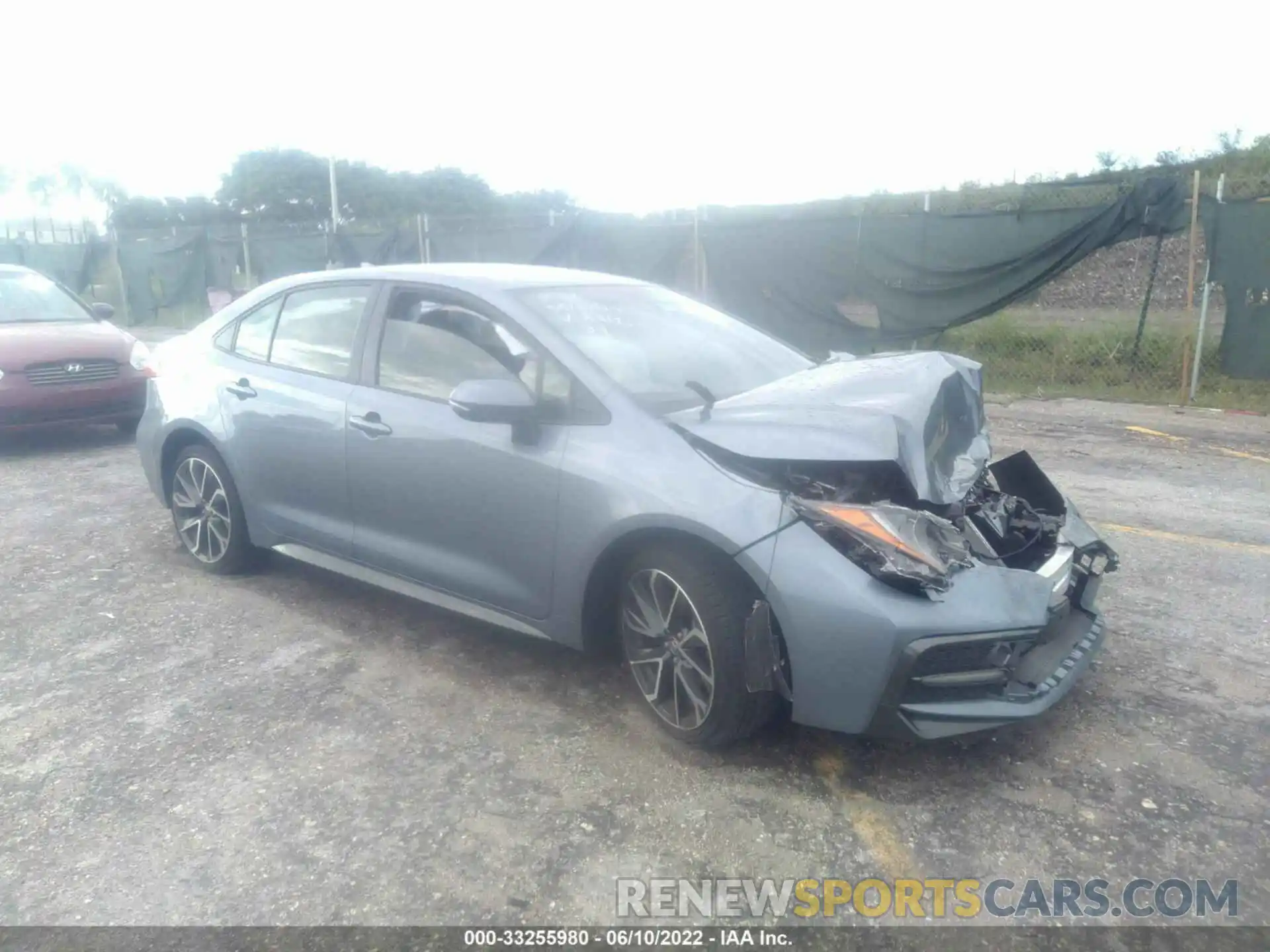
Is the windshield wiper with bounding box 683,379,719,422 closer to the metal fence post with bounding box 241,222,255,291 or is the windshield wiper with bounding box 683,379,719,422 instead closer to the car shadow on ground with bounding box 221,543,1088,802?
the car shadow on ground with bounding box 221,543,1088,802

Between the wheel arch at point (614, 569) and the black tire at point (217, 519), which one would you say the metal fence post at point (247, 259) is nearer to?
the black tire at point (217, 519)

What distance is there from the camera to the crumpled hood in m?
3.06

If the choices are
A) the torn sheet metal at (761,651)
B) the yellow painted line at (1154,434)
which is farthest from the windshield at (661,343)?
the yellow painted line at (1154,434)

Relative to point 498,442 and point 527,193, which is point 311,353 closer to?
point 498,442

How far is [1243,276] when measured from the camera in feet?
30.7

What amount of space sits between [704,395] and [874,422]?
2.10ft

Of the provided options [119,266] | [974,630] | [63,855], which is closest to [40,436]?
[63,855]

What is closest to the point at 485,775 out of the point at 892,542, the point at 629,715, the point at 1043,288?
the point at 629,715

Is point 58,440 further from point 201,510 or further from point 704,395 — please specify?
point 704,395

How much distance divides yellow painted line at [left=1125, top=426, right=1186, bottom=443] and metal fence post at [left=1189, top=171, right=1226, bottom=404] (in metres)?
1.58

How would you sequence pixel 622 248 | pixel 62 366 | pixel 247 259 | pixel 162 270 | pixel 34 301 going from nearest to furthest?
1. pixel 62 366
2. pixel 34 301
3. pixel 622 248
4. pixel 247 259
5. pixel 162 270

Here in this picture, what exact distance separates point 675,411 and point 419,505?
1.10m

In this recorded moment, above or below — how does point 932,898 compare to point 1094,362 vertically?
below

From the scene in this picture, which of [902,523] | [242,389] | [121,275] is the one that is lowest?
[121,275]
